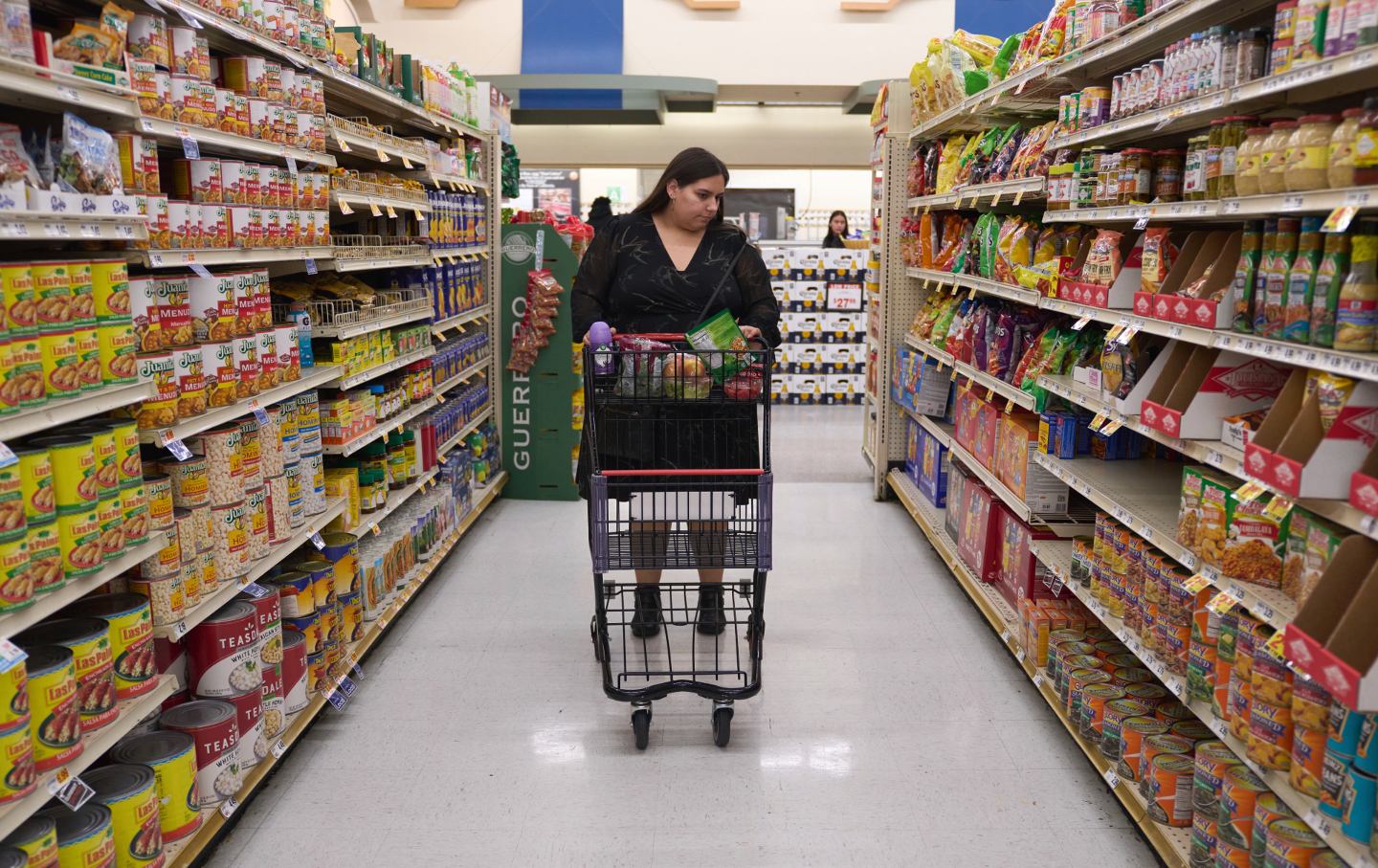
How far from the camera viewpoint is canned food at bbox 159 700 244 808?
267 centimetres

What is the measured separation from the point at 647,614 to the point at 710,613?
239 mm

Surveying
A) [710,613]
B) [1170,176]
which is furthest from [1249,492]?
[710,613]

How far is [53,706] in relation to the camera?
204cm

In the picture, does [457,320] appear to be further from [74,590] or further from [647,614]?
[74,590]

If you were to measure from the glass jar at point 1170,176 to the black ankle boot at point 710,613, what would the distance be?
192cm

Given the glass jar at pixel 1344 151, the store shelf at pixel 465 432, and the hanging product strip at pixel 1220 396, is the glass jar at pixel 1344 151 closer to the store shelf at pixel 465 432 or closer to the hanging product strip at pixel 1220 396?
the hanging product strip at pixel 1220 396

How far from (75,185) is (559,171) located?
1319 centimetres

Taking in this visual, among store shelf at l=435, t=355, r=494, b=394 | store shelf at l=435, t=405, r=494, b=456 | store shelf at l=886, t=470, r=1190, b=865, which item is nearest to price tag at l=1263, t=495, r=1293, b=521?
store shelf at l=886, t=470, r=1190, b=865

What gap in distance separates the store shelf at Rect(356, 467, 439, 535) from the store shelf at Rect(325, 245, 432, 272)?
2.97ft

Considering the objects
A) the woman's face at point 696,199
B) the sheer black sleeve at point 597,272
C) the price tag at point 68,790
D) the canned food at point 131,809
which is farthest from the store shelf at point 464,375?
the price tag at point 68,790

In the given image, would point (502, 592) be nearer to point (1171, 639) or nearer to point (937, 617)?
point (937, 617)

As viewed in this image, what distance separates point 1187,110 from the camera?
2.58 meters

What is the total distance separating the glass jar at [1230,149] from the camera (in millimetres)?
2420

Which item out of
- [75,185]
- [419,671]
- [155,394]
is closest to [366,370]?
[419,671]
